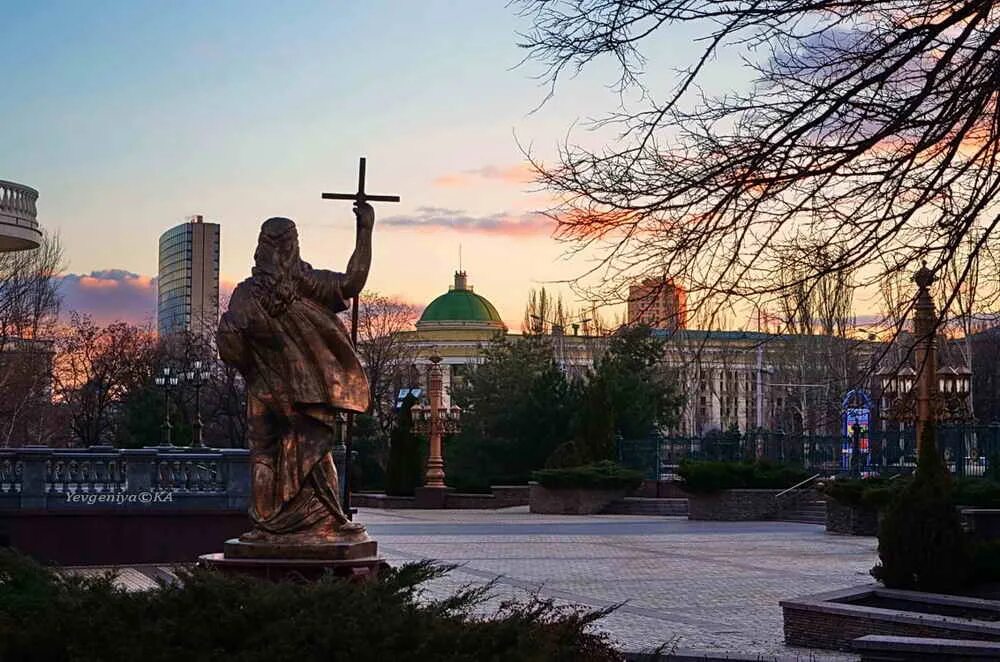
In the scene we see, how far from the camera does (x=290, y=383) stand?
11234 mm

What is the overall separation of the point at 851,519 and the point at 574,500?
1127 cm

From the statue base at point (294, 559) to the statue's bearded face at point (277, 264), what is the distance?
1746mm

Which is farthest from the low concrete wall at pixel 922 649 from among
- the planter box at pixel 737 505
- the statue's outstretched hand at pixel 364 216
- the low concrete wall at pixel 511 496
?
the low concrete wall at pixel 511 496

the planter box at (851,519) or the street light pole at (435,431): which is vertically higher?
the street light pole at (435,431)

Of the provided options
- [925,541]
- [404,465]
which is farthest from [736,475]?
[925,541]

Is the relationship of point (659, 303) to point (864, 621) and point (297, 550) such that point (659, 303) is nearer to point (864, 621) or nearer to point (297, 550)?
point (297, 550)

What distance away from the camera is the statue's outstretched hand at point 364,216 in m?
11.6

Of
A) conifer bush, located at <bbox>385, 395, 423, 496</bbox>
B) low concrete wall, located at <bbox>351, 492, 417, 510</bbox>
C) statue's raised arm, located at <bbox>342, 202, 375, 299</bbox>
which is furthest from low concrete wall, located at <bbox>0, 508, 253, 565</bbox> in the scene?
conifer bush, located at <bbox>385, 395, 423, 496</bbox>

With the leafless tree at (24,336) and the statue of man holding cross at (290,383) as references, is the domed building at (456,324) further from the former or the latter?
the statue of man holding cross at (290,383)

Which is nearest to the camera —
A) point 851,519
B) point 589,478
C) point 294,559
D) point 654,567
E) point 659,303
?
point 659,303

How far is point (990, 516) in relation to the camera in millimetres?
17828

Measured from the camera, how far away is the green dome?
368 feet

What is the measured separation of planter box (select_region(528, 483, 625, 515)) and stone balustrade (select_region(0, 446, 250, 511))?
63.8 ft

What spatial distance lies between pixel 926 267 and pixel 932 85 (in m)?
1.37
